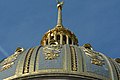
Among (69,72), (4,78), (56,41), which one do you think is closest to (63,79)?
(69,72)

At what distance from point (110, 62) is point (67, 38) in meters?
8.99

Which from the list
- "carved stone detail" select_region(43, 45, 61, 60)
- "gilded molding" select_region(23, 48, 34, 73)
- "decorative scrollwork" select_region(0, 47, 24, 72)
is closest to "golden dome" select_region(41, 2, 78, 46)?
"decorative scrollwork" select_region(0, 47, 24, 72)

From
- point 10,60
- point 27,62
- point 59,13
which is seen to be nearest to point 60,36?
point 59,13

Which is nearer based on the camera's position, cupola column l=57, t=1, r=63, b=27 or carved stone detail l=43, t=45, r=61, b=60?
carved stone detail l=43, t=45, r=61, b=60

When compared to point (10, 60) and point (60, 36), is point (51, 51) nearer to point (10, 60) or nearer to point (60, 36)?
point (10, 60)

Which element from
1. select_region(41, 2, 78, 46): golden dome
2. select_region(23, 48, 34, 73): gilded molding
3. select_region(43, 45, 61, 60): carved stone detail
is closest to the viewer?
select_region(23, 48, 34, 73): gilded molding

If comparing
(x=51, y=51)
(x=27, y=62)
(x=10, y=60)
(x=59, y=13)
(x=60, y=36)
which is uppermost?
(x=59, y=13)

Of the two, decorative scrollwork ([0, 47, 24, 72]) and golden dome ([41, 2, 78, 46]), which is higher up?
golden dome ([41, 2, 78, 46])

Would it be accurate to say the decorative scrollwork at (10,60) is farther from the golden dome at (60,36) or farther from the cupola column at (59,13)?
the cupola column at (59,13)

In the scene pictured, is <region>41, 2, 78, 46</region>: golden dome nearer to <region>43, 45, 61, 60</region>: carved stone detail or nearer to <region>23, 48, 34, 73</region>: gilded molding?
<region>43, 45, 61, 60</region>: carved stone detail

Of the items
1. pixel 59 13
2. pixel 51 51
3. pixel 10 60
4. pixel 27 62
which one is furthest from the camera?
pixel 59 13

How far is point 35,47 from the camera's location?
50.4 meters

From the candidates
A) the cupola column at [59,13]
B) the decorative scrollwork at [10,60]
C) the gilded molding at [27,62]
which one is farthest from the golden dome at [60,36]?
the gilded molding at [27,62]

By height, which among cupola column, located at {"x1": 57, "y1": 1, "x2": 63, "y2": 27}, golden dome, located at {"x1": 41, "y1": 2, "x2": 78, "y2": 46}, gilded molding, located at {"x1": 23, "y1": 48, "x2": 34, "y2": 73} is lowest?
gilded molding, located at {"x1": 23, "y1": 48, "x2": 34, "y2": 73}
